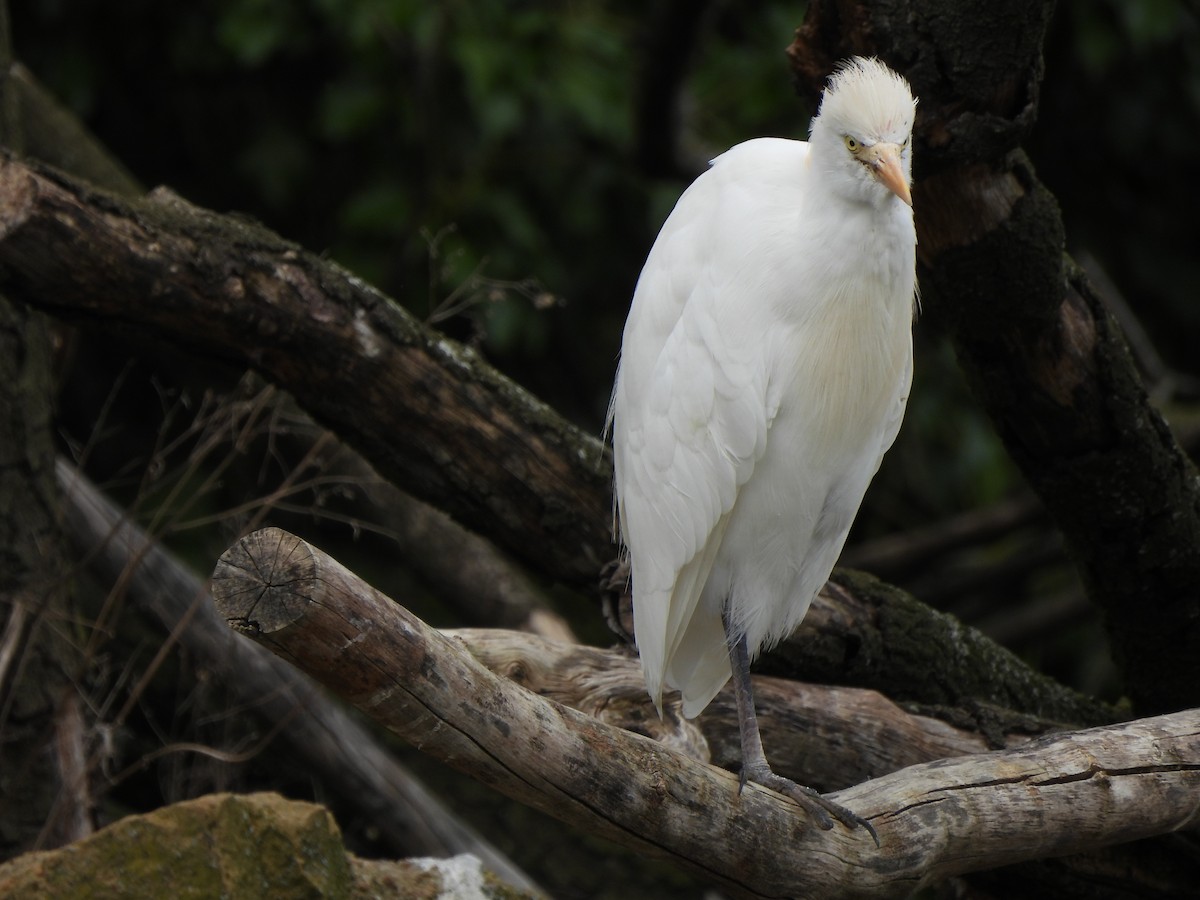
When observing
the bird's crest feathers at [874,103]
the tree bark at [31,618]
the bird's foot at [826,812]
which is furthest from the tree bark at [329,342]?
the bird's crest feathers at [874,103]

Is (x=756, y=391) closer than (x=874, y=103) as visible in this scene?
No

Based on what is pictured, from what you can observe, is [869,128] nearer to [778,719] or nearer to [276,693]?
[778,719]

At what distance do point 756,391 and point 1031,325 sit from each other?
59cm

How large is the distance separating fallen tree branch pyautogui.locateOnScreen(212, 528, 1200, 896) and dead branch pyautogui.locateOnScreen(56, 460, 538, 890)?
1415mm

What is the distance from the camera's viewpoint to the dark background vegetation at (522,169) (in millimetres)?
4035

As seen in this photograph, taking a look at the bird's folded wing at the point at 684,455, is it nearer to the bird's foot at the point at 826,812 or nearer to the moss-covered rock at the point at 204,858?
the bird's foot at the point at 826,812

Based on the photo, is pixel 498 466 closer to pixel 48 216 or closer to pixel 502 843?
pixel 48 216

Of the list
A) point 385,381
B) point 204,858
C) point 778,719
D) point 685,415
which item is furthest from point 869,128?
point 204,858

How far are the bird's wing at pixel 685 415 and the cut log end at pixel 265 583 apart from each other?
1.02 meters

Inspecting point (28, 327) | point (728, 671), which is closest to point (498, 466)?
point (728, 671)

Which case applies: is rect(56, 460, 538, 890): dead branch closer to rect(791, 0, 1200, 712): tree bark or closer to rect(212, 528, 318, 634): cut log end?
rect(791, 0, 1200, 712): tree bark

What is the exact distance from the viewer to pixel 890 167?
2.04m

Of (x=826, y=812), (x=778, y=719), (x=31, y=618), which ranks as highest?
(x=778, y=719)

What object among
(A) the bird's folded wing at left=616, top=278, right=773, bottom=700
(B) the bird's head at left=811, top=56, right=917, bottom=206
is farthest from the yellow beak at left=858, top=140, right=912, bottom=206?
(A) the bird's folded wing at left=616, top=278, right=773, bottom=700
